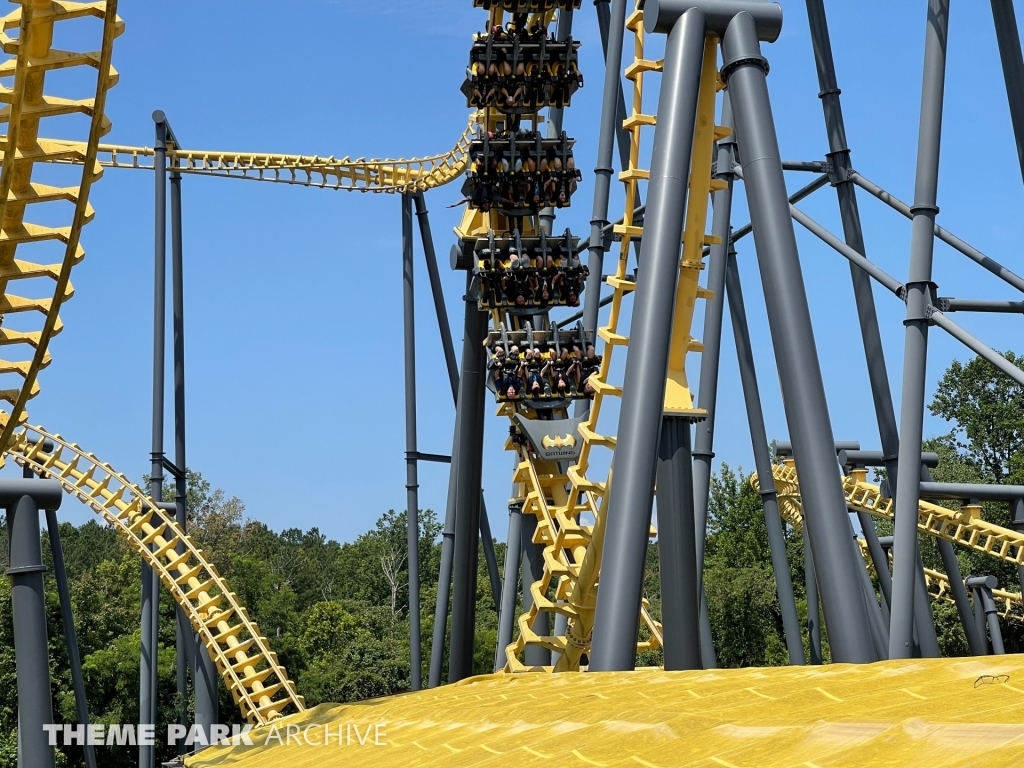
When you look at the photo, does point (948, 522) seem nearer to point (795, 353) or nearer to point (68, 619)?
point (68, 619)

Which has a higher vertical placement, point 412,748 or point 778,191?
point 778,191

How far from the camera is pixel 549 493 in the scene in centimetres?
865

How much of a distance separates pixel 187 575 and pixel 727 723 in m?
8.37

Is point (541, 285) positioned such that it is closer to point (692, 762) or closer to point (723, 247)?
point (723, 247)

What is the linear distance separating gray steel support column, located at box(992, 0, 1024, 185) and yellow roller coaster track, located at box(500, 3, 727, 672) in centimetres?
175

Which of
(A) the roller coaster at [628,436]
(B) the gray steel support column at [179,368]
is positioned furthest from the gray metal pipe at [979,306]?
(B) the gray steel support column at [179,368]

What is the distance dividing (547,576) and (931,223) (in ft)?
10.7

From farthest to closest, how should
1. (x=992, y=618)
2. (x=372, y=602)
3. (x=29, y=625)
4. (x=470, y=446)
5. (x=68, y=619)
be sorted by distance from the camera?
(x=372, y=602)
(x=992, y=618)
(x=68, y=619)
(x=470, y=446)
(x=29, y=625)

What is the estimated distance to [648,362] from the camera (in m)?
4.45

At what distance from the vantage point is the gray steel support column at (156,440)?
1136cm

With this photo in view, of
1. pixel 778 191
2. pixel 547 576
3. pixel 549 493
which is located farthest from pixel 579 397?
pixel 778 191

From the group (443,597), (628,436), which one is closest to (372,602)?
(443,597)

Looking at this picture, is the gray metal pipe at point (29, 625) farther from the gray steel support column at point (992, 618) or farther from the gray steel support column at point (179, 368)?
the gray steel support column at point (992, 618)

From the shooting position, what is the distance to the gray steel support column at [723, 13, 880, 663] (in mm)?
Result: 3977
